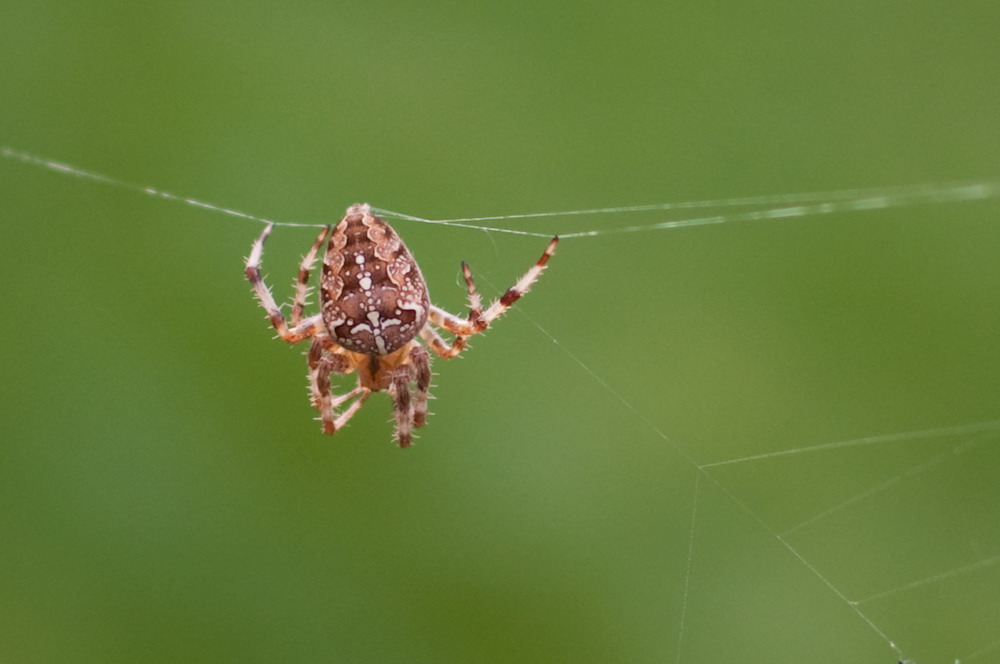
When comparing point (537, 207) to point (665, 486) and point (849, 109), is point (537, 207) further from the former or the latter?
point (849, 109)

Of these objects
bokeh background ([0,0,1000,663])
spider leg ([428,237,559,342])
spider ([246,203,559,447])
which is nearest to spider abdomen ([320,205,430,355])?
spider ([246,203,559,447])

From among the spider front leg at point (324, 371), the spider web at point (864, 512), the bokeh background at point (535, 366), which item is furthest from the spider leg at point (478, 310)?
the spider web at point (864, 512)

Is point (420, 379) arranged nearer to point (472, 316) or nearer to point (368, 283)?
point (472, 316)

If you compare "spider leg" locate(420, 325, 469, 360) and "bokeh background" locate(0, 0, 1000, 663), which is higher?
"bokeh background" locate(0, 0, 1000, 663)

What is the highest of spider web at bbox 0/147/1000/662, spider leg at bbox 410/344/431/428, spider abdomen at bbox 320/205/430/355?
spider web at bbox 0/147/1000/662

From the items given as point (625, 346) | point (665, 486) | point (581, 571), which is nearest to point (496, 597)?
point (581, 571)

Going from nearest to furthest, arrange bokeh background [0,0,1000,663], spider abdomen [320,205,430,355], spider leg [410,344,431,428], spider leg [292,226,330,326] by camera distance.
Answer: spider abdomen [320,205,430,355]
spider leg [292,226,330,326]
spider leg [410,344,431,428]
bokeh background [0,0,1000,663]

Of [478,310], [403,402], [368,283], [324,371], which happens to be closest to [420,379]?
[403,402]

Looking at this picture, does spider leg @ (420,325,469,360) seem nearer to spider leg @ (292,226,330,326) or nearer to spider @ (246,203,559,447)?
spider @ (246,203,559,447)
